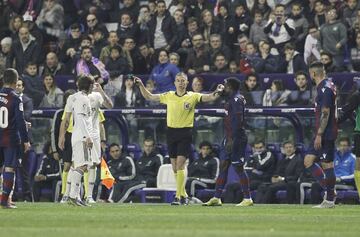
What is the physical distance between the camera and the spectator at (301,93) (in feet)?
83.2

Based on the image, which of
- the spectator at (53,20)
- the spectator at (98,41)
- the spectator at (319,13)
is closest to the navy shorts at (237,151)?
the spectator at (319,13)

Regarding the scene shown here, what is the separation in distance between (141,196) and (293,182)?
3.27 metres

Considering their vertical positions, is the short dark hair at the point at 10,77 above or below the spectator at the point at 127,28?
below

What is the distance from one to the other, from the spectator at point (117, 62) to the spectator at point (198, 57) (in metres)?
1.44

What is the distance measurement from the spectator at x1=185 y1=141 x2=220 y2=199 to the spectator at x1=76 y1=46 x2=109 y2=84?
316cm

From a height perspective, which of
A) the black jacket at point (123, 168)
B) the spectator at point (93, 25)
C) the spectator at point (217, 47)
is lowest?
the black jacket at point (123, 168)

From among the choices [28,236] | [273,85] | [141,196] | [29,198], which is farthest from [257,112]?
[28,236]

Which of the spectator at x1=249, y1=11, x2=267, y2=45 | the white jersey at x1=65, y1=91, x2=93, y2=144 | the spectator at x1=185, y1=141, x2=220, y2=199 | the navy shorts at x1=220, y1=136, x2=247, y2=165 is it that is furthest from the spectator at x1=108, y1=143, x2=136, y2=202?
the white jersey at x1=65, y1=91, x2=93, y2=144

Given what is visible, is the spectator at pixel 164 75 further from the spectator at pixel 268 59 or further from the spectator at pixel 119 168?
the spectator at pixel 268 59

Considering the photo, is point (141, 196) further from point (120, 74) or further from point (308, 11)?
point (308, 11)

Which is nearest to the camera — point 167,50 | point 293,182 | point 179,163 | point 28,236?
point 28,236

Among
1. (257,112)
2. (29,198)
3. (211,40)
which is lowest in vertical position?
(29,198)

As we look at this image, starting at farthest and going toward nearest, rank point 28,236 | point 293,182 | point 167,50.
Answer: point 167,50, point 293,182, point 28,236

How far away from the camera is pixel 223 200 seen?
25.3 metres
